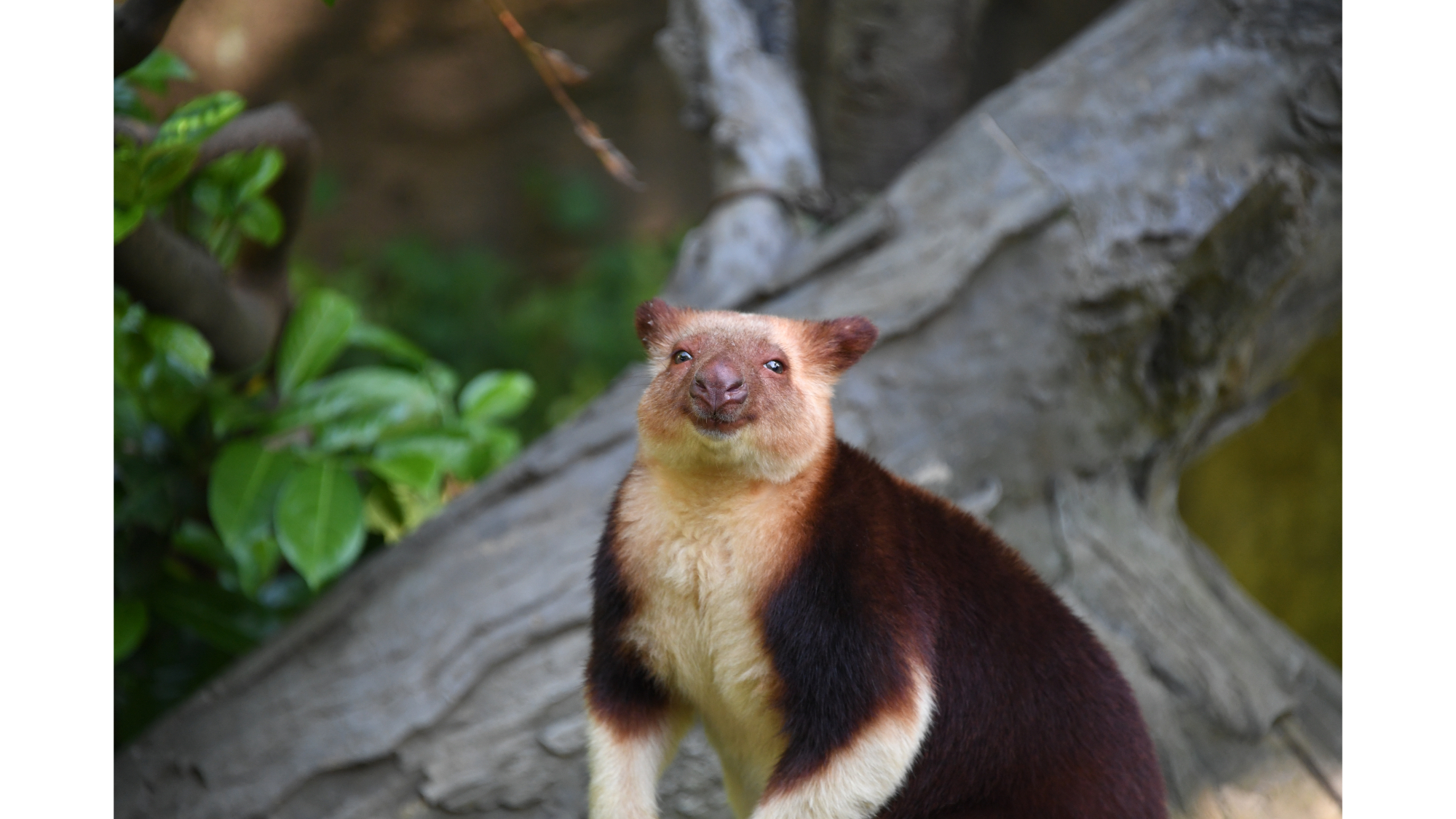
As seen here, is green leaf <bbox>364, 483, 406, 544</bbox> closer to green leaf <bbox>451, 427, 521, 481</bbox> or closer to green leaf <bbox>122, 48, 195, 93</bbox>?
green leaf <bbox>451, 427, 521, 481</bbox>

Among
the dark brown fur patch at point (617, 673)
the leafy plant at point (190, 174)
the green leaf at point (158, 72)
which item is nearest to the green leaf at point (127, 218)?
the leafy plant at point (190, 174)

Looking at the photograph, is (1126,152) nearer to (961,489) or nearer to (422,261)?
(961,489)

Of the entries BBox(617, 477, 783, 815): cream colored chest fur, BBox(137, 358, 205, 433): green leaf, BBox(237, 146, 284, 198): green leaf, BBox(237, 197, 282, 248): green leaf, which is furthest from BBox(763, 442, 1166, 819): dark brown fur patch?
BBox(137, 358, 205, 433): green leaf

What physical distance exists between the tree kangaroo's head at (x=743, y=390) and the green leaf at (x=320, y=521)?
1428 millimetres

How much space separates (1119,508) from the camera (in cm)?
331

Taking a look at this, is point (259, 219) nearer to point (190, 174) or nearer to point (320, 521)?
point (190, 174)

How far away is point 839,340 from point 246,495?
193 centimetres

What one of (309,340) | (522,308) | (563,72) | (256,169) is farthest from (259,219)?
(522,308)

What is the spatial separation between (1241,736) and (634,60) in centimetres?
532

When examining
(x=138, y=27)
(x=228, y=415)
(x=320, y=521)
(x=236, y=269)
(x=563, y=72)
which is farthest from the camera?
(x=236, y=269)

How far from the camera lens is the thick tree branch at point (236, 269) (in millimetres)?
2947

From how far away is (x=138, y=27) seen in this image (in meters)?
2.52

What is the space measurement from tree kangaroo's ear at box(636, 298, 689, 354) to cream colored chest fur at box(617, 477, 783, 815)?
274mm

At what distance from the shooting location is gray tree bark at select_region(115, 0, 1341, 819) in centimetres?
282
